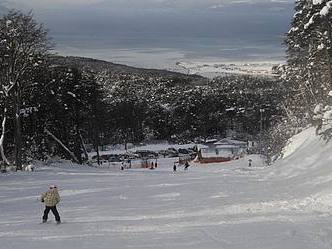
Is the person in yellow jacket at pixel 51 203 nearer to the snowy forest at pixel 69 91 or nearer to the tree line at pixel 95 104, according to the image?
the snowy forest at pixel 69 91

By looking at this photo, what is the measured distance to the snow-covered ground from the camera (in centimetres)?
1402

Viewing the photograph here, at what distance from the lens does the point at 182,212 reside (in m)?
18.6

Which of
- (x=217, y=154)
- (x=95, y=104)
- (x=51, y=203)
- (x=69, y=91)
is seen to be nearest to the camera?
(x=51, y=203)

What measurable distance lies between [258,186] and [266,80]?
145 metres

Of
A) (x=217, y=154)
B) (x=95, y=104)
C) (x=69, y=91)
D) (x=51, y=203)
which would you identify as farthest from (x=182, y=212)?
(x=217, y=154)

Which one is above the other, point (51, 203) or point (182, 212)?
point (51, 203)

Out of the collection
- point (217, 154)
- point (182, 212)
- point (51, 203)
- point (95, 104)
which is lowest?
point (217, 154)

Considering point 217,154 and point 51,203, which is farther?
point 217,154

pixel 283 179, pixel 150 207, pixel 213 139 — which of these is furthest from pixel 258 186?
pixel 213 139

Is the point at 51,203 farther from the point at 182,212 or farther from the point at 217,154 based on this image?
the point at 217,154

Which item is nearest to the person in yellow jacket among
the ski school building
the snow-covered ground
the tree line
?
the snow-covered ground

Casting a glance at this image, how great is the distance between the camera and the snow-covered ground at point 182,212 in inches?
552

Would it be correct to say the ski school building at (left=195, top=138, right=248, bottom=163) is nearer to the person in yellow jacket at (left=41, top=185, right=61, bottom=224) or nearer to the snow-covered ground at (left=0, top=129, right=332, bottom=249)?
the snow-covered ground at (left=0, top=129, right=332, bottom=249)

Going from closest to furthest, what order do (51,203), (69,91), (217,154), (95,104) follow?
(51,203), (69,91), (95,104), (217,154)
